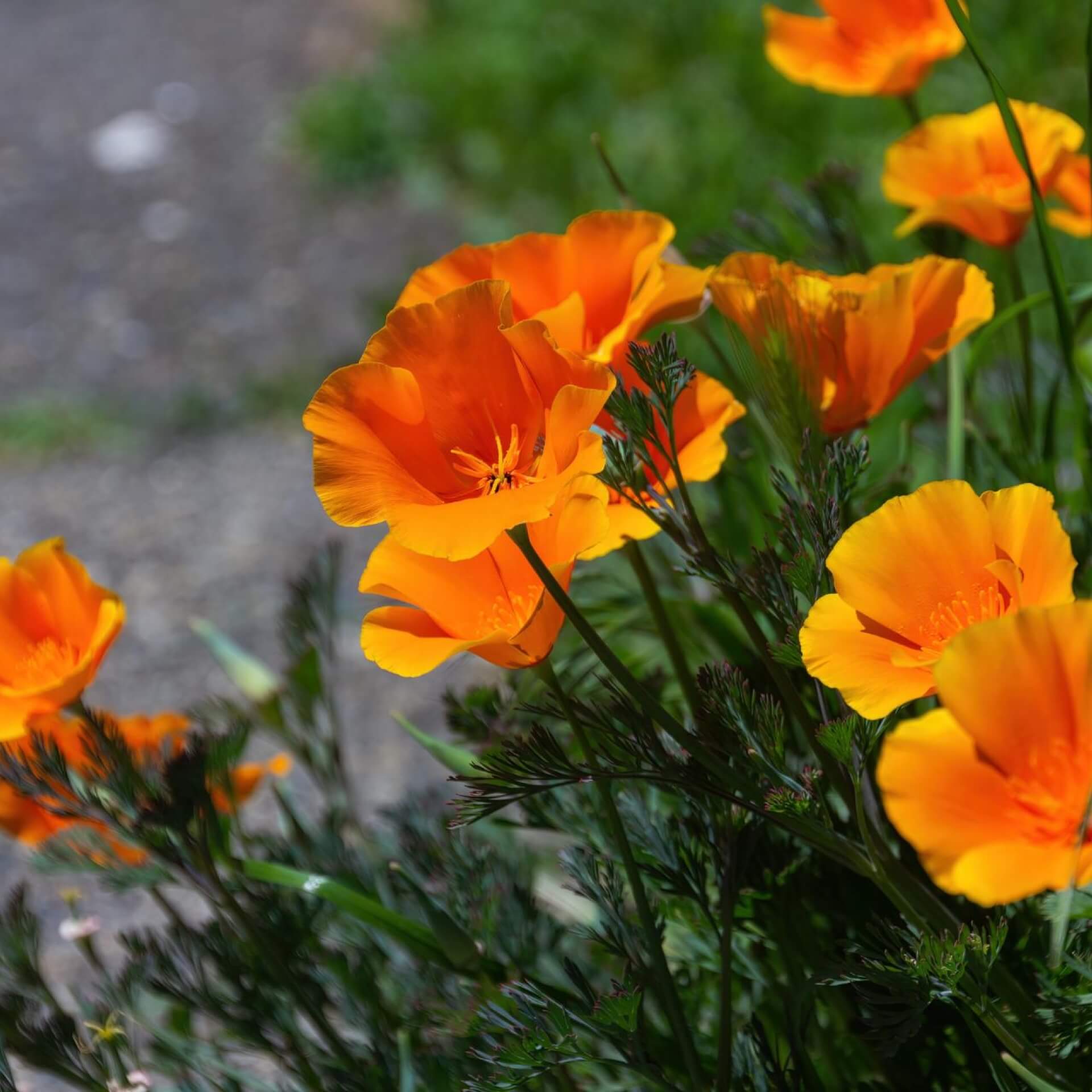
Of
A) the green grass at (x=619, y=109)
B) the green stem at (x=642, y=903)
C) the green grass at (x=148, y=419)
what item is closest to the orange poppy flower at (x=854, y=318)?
the green stem at (x=642, y=903)

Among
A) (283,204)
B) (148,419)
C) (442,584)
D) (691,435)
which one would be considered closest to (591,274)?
(691,435)

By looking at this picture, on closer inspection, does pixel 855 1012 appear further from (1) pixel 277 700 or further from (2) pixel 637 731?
(1) pixel 277 700

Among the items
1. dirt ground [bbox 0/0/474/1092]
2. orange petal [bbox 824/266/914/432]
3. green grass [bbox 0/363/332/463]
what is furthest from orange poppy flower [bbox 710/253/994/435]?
green grass [bbox 0/363/332/463]

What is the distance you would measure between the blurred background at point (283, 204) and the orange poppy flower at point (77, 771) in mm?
841

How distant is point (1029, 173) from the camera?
28.9 inches

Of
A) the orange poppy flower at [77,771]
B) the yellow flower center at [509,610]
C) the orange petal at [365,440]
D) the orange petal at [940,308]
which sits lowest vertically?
the orange poppy flower at [77,771]

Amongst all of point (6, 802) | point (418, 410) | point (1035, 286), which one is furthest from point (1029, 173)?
point (1035, 286)

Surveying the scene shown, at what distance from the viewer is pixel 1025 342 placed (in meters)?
0.96

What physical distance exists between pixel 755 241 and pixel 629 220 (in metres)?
0.37

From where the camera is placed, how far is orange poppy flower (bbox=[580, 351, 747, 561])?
0.68m

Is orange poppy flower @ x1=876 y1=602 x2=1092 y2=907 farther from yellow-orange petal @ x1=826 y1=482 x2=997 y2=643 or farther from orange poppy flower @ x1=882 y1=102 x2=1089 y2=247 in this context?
orange poppy flower @ x1=882 y1=102 x2=1089 y2=247

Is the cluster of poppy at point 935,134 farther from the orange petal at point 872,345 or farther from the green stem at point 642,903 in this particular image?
the green stem at point 642,903

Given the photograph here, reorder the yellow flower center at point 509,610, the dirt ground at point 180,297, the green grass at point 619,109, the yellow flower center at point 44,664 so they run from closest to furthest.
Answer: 1. the yellow flower center at point 509,610
2. the yellow flower center at point 44,664
3. the dirt ground at point 180,297
4. the green grass at point 619,109

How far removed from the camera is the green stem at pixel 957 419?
89 centimetres
